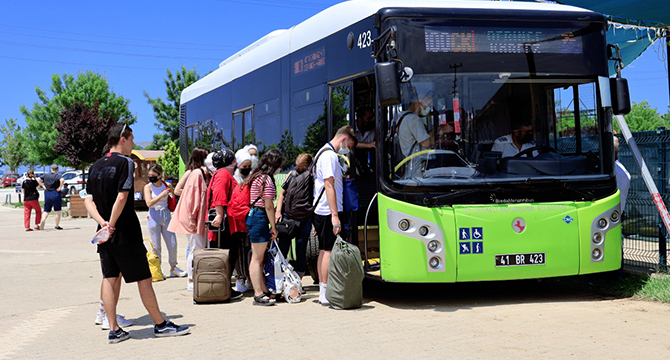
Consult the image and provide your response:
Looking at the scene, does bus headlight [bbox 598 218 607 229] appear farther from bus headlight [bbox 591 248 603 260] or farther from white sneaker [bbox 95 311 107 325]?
white sneaker [bbox 95 311 107 325]

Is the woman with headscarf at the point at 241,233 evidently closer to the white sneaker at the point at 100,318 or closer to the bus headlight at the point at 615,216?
the white sneaker at the point at 100,318

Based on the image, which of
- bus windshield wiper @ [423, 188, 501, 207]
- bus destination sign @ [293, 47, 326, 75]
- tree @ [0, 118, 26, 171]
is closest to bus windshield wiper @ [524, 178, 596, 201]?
bus windshield wiper @ [423, 188, 501, 207]

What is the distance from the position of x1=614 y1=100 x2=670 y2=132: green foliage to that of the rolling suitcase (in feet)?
170

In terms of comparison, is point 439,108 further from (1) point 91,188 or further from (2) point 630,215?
(2) point 630,215

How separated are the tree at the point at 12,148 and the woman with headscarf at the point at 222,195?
246 ft

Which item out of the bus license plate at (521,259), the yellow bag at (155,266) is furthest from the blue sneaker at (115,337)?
the yellow bag at (155,266)

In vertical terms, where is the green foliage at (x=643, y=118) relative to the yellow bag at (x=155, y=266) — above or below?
above

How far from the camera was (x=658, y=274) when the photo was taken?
930cm

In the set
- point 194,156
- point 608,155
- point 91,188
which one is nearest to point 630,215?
point 608,155

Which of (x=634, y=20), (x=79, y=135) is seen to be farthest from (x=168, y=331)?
(x=79, y=135)

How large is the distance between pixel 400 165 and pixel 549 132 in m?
1.89

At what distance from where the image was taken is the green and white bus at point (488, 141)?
24.9 ft

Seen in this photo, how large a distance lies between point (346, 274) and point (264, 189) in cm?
140

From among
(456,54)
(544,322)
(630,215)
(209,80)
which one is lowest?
(544,322)
